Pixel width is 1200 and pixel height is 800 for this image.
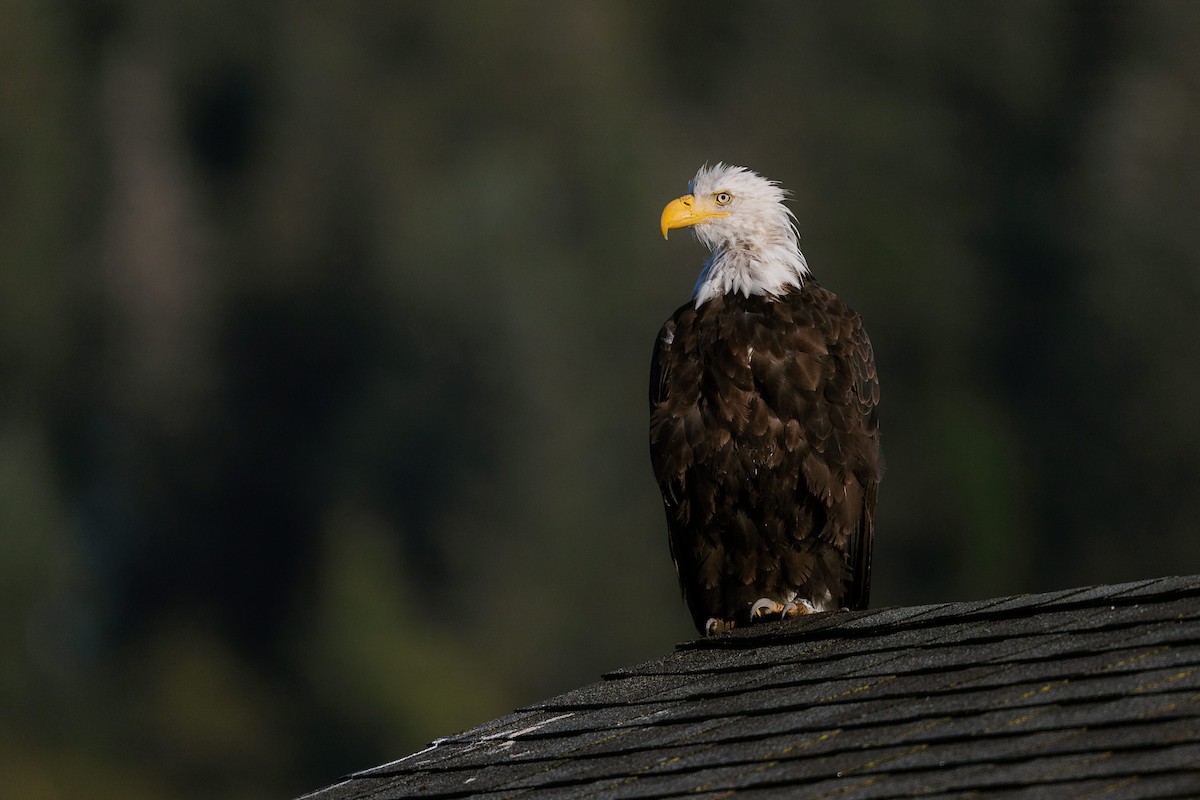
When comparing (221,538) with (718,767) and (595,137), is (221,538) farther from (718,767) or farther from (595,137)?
(718,767)

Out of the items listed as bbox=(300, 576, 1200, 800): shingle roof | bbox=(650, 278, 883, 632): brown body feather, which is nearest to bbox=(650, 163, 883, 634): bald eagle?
bbox=(650, 278, 883, 632): brown body feather

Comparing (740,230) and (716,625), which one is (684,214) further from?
(716,625)

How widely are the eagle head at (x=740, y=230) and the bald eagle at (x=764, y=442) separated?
1 cm

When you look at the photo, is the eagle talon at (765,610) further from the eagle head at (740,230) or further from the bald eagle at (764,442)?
the eagle head at (740,230)

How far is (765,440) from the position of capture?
709cm

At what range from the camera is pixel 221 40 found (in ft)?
140

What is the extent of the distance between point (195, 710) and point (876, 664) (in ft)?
106

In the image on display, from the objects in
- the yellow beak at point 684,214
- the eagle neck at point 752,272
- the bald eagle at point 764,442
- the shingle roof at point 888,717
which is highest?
the yellow beak at point 684,214

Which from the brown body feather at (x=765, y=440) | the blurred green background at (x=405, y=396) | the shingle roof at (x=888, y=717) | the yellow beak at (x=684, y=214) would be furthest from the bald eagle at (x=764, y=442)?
the blurred green background at (x=405, y=396)

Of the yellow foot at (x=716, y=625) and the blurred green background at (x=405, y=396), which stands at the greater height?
the blurred green background at (x=405, y=396)

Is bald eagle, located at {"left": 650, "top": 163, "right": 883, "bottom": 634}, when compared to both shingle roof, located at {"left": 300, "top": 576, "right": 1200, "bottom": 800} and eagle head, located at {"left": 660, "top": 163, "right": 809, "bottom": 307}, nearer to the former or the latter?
eagle head, located at {"left": 660, "top": 163, "right": 809, "bottom": 307}

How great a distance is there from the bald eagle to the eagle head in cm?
1

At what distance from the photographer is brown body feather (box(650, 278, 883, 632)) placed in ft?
23.3

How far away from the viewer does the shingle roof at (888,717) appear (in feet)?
12.4
